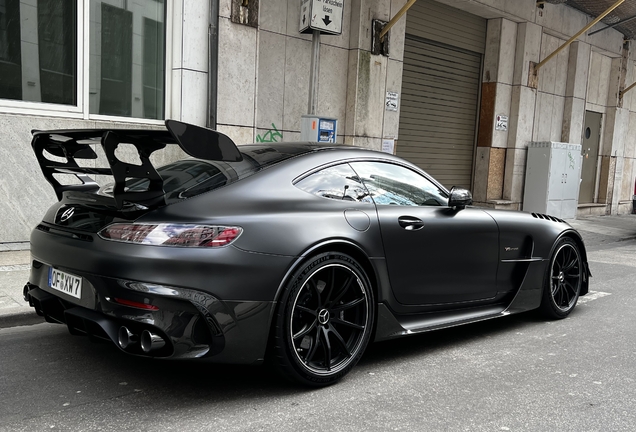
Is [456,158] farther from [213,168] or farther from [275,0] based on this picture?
[213,168]

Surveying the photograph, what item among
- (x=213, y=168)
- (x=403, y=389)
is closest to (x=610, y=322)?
(x=403, y=389)

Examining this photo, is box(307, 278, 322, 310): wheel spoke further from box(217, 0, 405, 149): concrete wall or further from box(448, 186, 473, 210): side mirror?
box(217, 0, 405, 149): concrete wall

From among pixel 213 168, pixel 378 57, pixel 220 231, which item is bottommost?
pixel 220 231

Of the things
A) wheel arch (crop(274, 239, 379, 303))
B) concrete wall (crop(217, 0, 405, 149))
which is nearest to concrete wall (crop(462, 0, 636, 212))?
concrete wall (crop(217, 0, 405, 149))

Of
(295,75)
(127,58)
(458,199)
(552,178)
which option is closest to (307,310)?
(458,199)

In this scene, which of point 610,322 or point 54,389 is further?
point 610,322

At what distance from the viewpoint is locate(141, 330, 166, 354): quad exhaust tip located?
304 cm

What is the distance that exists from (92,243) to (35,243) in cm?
73

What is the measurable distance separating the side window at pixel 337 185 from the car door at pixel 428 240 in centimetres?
9

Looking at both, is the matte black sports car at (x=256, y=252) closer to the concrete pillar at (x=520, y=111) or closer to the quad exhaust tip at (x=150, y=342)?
the quad exhaust tip at (x=150, y=342)

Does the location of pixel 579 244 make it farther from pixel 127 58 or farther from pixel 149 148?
pixel 127 58

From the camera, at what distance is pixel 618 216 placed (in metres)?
18.5

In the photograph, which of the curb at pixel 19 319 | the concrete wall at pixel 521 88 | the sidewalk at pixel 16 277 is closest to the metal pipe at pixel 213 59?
the sidewalk at pixel 16 277

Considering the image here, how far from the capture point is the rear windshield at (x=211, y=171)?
11.4 feet
